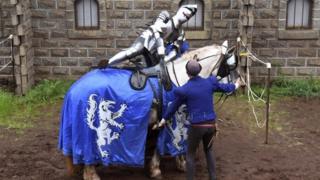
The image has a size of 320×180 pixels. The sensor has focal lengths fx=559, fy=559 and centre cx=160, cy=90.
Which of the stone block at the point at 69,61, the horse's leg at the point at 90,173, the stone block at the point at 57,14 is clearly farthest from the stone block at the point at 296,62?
the horse's leg at the point at 90,173

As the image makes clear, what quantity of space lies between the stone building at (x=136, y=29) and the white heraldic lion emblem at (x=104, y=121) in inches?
206

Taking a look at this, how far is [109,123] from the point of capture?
7.10 meters

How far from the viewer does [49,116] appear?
34.8 feet

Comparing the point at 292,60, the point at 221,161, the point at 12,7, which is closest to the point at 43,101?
the point at 12,7

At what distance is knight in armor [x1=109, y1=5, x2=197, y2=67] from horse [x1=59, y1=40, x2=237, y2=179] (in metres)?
0.33

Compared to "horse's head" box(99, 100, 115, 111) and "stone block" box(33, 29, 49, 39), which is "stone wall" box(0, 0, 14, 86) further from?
"horse's head" box(99, 100, 115, 111)

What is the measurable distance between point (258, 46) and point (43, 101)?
4.74 m

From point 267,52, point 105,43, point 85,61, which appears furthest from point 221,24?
point 85,61

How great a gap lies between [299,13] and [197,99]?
6285 mm

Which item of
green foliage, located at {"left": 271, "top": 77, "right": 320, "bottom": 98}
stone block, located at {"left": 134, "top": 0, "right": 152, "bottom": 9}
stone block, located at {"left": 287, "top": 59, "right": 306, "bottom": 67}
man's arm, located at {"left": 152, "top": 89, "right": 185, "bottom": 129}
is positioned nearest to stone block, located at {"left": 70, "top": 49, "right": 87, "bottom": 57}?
A: stone block, located at {"left": 134, "top": 0, "right": 152, "bottom": 9}

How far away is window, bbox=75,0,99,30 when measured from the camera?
480 inches

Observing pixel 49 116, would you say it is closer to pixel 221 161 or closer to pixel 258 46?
pixel 221 161

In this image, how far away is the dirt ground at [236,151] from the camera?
7828mm

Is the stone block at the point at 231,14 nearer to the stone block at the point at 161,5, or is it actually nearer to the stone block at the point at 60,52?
the stone block at the point at 161,5
